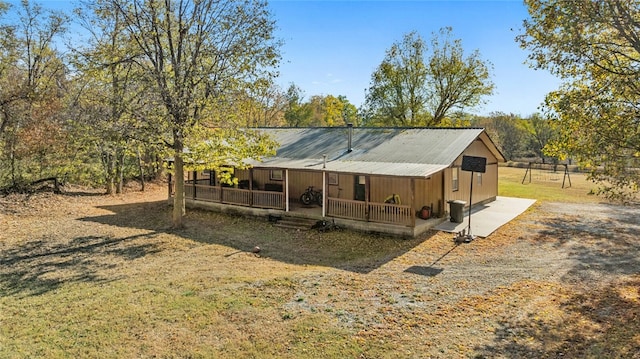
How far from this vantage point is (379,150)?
58.7 feet

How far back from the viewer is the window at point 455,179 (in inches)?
687

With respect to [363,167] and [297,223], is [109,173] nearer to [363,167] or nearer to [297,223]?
[297,223]

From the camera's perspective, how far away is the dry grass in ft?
21.6

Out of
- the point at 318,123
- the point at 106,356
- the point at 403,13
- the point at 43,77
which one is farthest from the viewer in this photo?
the point at 318,123

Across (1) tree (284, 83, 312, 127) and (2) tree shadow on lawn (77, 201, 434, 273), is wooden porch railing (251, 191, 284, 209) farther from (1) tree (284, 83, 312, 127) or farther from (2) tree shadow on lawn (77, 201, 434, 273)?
(1) tree (284, 83, 312, 127)

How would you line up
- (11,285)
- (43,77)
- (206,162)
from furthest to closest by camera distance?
(43,77)
(206,162)
(11,285)

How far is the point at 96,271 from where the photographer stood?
34.7ft

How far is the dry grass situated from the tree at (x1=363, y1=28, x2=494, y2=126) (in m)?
19.4

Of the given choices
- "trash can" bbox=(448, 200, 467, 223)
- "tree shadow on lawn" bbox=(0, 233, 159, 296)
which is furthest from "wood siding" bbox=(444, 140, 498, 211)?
"tree shadow on lawn" bbox=(0, 233, 159, 296)

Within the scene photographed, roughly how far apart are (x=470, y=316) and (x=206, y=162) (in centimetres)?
1054

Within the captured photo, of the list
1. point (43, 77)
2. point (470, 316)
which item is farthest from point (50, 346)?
point (43, 77)

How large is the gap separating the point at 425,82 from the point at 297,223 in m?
22.4

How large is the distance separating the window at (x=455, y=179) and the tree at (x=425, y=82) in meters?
16.7

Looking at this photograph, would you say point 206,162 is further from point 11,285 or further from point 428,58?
point 428,58
